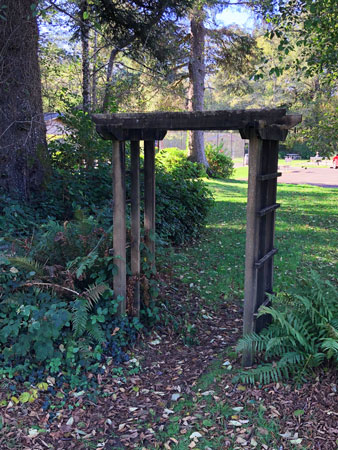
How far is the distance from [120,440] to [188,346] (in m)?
1.51

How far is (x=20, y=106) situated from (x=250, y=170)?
Answer: 15.7 feet

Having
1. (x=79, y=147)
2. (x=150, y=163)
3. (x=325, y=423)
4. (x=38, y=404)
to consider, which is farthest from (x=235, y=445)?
(x=79, y=147)

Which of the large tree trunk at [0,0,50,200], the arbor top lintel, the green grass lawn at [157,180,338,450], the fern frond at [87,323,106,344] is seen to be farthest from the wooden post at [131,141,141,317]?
the large tree trunk at [0,0,50,200]

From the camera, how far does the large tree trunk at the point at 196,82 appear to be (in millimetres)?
18625

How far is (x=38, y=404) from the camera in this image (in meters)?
3.37

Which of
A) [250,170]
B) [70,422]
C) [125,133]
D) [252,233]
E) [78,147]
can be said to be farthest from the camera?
[78,147]

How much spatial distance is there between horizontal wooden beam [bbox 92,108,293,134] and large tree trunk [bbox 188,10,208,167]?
46.6 feet

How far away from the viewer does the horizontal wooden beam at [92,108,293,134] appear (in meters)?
3.43

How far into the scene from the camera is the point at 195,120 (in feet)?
12.0

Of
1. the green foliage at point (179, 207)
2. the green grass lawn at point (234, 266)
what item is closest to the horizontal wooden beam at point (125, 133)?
the green grass lawn at point (234, 266)

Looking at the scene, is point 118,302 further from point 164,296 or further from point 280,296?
point 280,296

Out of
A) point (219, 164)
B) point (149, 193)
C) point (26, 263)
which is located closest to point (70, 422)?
point (26, 263)

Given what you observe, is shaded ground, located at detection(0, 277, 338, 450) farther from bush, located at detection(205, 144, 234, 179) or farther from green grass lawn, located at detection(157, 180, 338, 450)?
bush, located at detection(205, 144, 234, 179)

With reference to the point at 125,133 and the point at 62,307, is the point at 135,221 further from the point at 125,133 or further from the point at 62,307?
the point at 62,307
